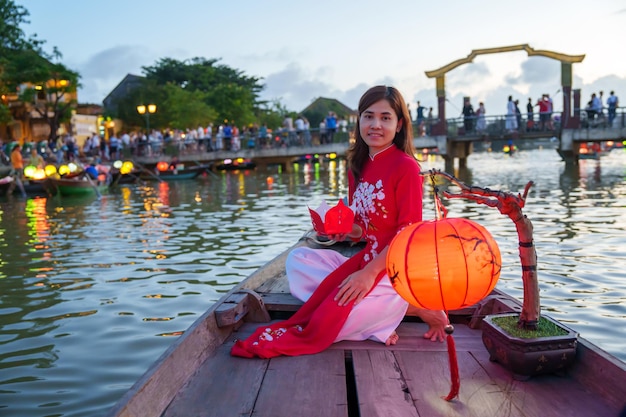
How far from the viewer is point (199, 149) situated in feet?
96.6

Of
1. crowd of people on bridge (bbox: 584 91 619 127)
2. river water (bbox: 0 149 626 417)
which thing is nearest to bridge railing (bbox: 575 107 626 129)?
crowd of people on bridge (bbox: 584 91 619 127)

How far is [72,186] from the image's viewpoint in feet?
62.4

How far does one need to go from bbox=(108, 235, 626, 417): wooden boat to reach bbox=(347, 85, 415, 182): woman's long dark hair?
3.41 ft

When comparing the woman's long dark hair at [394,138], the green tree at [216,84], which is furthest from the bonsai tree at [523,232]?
the green tree at [216,84]

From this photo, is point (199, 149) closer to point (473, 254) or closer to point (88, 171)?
point (88, 171)

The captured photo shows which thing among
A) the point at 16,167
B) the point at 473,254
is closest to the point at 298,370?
the point at 473,254

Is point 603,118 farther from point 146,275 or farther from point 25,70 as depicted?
point 25,70

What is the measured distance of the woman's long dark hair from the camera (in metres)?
3.23

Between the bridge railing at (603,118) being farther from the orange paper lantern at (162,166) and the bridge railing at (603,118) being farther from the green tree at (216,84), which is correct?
the green tree at (216,84)

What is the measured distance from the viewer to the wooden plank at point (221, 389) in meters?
2.52

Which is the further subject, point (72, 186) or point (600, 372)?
point (72, 186)

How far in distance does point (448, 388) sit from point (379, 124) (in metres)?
1.39

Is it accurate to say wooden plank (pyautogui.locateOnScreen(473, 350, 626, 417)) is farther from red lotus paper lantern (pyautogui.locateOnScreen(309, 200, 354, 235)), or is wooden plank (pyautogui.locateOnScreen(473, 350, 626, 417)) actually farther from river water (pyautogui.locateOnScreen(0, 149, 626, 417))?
river water (pyautogui.locateOnScreen(0, 149, 626, 417))

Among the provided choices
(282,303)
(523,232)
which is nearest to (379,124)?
(523,232)
